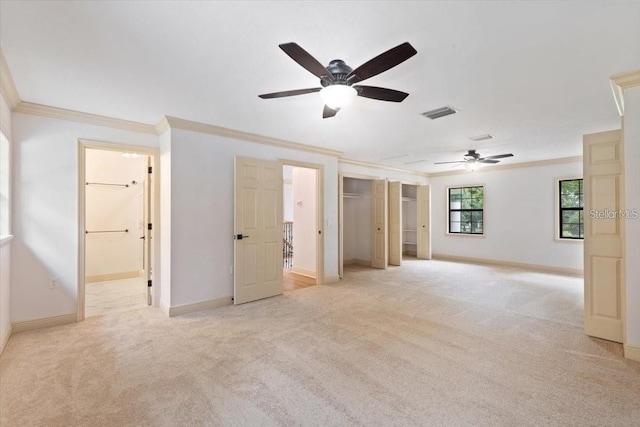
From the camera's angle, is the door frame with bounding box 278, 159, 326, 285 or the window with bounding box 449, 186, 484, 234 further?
the window with bounding box 449, 186, 484, 234

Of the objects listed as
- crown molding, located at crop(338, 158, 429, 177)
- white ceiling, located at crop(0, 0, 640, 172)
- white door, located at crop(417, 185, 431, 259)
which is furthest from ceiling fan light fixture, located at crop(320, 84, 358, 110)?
white door, located at crop(417, 185, 431, 259)

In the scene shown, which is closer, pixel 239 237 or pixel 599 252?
pixel 599 252

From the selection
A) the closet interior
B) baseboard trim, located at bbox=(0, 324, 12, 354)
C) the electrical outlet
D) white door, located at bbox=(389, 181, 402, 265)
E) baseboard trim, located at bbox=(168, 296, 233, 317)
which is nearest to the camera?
baseboard trim, located at bbox=(0, 324, 12, 354)

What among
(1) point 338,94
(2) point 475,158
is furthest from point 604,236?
(1) point 338,94

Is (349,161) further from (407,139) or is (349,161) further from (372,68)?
(372,68)

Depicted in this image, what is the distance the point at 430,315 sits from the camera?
→ 150 inches

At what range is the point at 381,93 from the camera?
2.48 meters

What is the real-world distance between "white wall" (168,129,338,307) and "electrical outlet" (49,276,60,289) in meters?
1.22

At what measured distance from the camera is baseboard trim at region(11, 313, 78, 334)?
325cm

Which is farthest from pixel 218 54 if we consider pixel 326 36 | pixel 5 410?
pixel 5 410

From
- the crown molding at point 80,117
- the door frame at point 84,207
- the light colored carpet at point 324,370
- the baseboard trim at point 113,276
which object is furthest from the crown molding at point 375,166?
the baseboard trim at point 113,276

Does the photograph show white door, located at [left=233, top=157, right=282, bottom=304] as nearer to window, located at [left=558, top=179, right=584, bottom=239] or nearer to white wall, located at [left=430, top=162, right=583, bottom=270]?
white wall, located at [left=430, top=162, right=583, bottom=270]

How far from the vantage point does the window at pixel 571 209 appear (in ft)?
21.0

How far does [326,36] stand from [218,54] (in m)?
0.86
